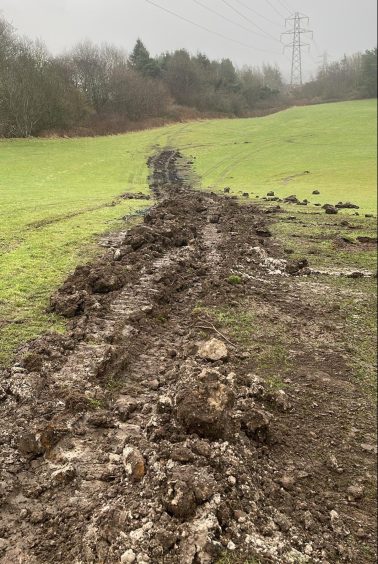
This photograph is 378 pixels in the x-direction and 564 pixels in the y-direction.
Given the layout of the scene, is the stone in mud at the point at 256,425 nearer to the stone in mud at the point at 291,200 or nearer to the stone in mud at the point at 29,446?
the stone in mud at the point at 29,446

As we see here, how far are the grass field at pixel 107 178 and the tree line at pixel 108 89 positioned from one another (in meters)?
0.42

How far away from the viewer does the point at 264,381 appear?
744cm

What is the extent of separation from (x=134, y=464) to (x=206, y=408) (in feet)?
3.52

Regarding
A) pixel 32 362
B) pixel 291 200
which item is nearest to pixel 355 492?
pixel 32 362

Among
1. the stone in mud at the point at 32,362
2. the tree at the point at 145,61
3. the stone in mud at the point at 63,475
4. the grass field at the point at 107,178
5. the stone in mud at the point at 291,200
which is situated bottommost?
the stone in mud at the point at 63,475

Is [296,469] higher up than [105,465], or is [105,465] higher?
[105,465]

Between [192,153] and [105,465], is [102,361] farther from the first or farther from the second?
[192,153]

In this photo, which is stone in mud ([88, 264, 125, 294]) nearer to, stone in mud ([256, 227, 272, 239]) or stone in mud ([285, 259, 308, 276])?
stone in mud ([285, 259, 308, 276])

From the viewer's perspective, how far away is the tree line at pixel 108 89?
6348 mm

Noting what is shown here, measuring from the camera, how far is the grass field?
8.70 m

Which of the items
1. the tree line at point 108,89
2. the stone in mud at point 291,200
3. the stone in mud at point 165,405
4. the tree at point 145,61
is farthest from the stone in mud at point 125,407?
the tree at point 145,61

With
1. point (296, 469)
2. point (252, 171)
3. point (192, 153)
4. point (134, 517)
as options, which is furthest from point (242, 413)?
point (192, 153)

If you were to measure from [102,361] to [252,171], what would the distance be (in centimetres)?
3252

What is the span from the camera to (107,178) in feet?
112
